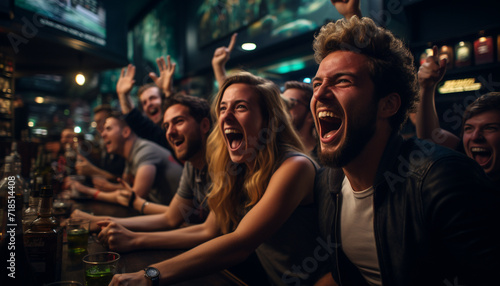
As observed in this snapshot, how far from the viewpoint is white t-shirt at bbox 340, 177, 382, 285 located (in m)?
1.10

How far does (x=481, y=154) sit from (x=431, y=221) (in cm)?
60

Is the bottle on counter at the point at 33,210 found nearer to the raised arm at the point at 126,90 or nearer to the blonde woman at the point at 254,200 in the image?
the blonde woman at the point at 254,200

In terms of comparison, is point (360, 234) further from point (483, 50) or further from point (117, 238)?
point (483, 50)

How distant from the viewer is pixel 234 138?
1.67m

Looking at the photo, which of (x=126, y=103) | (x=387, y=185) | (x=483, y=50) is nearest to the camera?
(x=387, y=185)

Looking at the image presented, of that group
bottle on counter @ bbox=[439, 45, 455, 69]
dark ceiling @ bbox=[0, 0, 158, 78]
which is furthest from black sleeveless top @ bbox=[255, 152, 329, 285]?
dark ceiling @ bbox=[0, 0, 158, 78]

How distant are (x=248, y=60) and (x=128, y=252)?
4.19m

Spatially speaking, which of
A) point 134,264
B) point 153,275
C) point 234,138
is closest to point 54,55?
point 234,138

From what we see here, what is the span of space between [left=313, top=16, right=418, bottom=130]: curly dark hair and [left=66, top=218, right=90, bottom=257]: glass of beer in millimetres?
1243

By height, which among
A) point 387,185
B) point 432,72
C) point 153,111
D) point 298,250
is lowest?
point 298,250

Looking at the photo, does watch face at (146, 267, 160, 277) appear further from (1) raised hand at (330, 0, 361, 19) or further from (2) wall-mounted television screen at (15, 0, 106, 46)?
(2) wall-mounted television screen at (15, 0, 106, 46)

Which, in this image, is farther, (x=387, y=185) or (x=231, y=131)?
(x=231, y=131)

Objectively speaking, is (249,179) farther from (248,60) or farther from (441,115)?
(248,60)

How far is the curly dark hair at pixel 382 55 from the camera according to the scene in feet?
3.59
